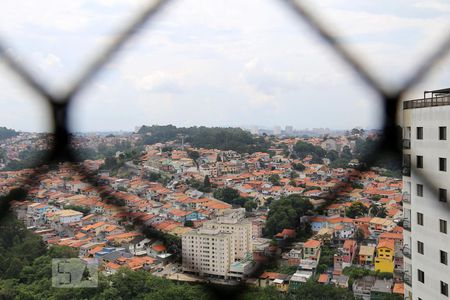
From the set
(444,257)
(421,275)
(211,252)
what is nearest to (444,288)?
(444,257)

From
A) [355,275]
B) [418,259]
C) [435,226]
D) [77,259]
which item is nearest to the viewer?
[435,226]

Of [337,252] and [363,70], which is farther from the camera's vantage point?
[337,252]

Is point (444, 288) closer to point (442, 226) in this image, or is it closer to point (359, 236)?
point (442, 226)

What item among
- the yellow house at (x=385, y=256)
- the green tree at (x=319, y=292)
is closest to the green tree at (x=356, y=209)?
the green tree at (x=319, y=292)

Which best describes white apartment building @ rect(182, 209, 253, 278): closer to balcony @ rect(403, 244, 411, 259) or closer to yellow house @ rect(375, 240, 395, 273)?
balcony @ rect(403, 244, 411, 259)

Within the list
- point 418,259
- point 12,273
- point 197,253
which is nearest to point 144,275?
point 12,273

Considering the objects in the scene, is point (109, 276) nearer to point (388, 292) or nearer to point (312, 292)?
point (312, 292)

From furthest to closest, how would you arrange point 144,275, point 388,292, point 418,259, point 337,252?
point 337,252 < point 388,292 < point 144,275 < point 418,259
